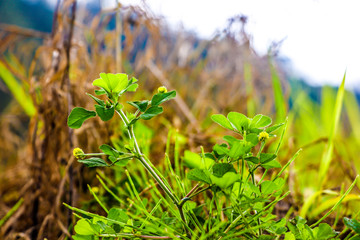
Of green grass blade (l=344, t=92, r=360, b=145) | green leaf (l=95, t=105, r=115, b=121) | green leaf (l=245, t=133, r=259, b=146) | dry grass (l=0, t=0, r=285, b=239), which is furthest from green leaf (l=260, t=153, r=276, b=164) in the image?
green grass blade (l=344, t=92, r=360, b=145)

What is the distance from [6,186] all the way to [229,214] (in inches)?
30.8

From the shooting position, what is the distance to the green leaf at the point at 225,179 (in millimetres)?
257

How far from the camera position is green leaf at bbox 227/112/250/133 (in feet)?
1.01

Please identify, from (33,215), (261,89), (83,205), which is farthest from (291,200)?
(261,89)

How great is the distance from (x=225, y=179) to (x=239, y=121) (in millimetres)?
77

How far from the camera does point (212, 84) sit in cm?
158

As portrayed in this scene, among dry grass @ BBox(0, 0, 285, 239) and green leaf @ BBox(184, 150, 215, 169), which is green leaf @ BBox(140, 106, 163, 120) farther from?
dry grass @ BBox(0, 0, 285, 239)

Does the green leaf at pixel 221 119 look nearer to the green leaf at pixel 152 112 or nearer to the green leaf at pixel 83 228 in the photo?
the green leaf at pixel 152 112

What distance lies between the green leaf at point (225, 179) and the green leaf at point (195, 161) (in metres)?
0.03

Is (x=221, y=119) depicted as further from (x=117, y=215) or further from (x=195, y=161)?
(x=117, y=215)

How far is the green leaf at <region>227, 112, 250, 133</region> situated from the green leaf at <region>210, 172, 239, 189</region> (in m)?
0.07

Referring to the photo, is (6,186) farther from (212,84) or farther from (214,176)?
(212,84)

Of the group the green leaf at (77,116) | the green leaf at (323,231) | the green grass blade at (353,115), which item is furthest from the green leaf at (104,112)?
the green grass blade at (353,115)

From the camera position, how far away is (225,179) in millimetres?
260
